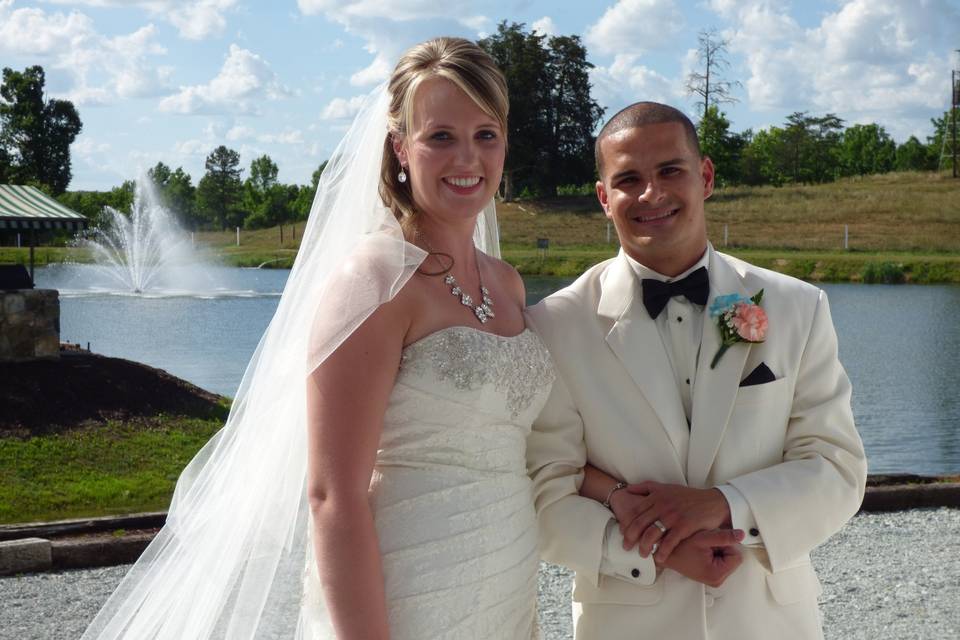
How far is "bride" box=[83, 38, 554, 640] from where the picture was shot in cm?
263

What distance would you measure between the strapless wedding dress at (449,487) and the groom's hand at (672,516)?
349mm

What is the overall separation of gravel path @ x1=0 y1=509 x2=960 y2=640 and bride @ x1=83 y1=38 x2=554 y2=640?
8.69 feet

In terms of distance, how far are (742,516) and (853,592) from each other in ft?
12.1

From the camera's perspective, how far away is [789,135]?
85312 mm

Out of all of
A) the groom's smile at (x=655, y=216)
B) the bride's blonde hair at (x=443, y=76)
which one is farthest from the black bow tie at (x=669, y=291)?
the bride's blonde hair at (x=443, y=76)

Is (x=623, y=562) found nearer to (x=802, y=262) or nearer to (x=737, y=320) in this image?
(x=737, y=320)

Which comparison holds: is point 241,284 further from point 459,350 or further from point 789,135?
point 789,135

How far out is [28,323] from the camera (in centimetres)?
1165

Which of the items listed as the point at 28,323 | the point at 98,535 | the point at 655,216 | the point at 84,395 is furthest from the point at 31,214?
the point at 655,216

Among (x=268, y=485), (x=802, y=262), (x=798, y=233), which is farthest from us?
(x=798, y=233)

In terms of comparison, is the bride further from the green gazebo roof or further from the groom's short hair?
the green gazebo roof

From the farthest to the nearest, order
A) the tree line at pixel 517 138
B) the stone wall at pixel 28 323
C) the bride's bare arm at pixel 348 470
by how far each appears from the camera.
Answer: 1. the tree line at pixel 517 138
2. the stone wall at pixel 28 323
3. the bride's bare arm at pixel 348 470

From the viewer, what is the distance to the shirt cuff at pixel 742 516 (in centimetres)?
277

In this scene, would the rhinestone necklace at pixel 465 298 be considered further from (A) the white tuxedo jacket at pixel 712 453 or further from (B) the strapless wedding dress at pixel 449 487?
(A) the white tuxedo jacket at pixel 712 453
